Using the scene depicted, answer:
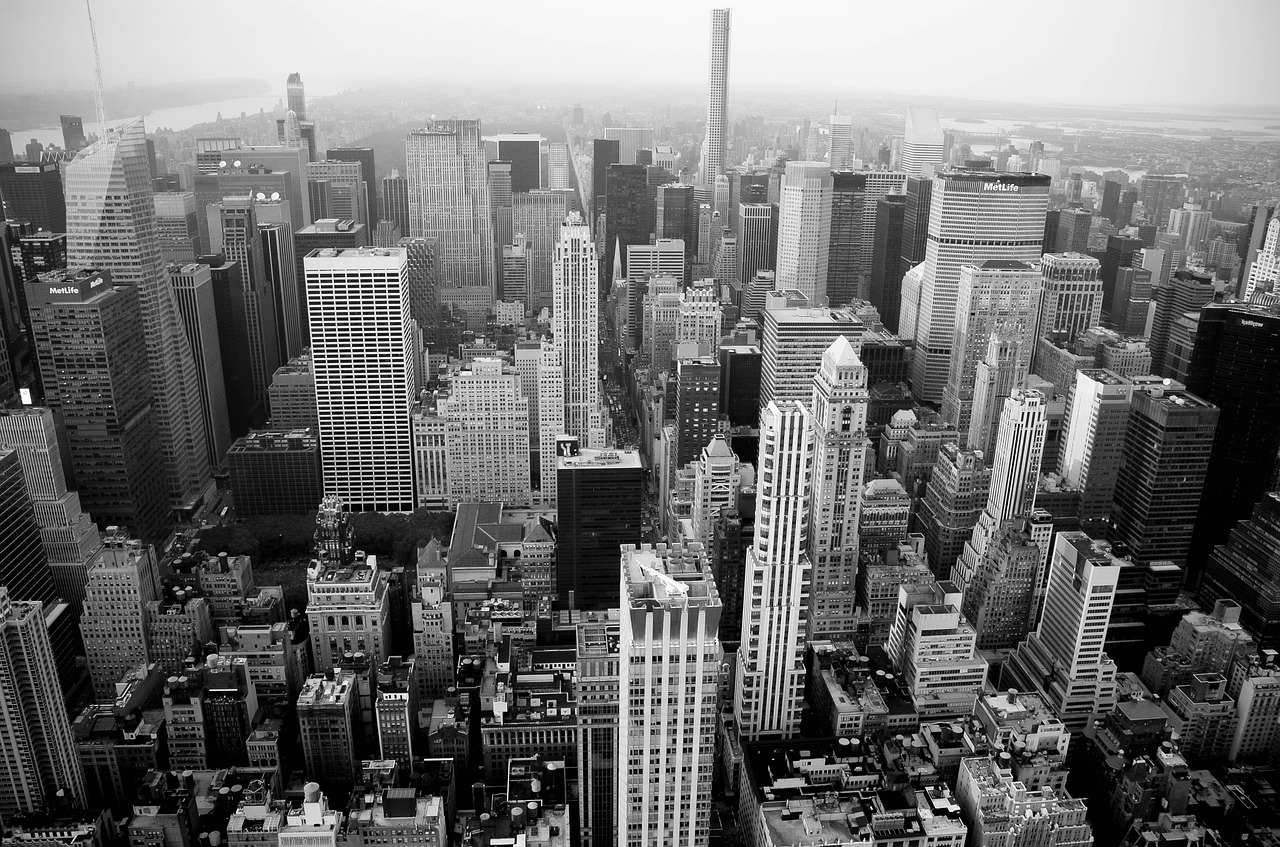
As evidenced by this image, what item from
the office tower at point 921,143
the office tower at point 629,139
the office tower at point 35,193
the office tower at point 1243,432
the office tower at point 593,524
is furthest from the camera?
the office tower at point 629,139

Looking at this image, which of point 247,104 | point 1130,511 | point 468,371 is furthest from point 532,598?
point 247,104

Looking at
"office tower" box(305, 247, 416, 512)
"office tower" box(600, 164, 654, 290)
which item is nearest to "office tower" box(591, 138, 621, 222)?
"office tower" box(600, 164, 654, 290)

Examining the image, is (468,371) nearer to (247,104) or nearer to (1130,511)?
(247,104)

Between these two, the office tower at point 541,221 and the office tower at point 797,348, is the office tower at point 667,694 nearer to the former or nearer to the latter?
the office tower at point 797,348

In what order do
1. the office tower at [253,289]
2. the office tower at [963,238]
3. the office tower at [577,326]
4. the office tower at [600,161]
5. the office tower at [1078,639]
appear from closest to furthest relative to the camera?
the office tower at [1078,639] → the office tower at [577,326] → the office tower at [253,289] → the office tower at [963,238] → the office tower at [600,161]

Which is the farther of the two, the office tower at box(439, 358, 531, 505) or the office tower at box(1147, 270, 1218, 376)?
the office tower at box(1147, 270, 1218, 376)

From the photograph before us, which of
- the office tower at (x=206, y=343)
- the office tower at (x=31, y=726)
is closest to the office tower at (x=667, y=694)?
the office tower at (x=31, y=726)

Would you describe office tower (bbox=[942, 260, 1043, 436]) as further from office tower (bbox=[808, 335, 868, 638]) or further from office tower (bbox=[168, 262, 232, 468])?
office tower (bbox=[168, 262, 232, 468])
